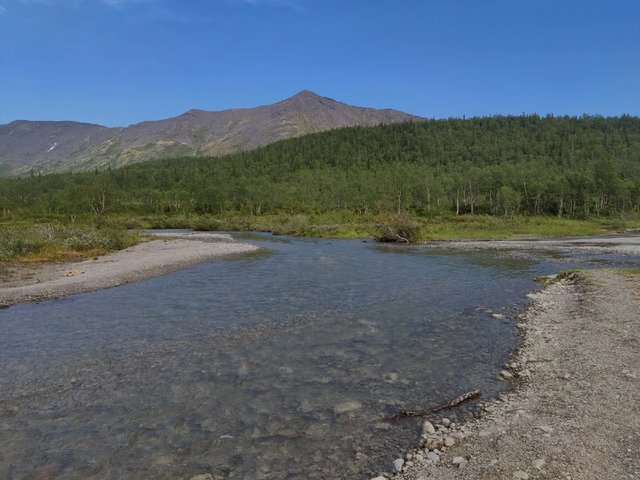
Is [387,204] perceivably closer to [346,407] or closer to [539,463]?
[346,407]

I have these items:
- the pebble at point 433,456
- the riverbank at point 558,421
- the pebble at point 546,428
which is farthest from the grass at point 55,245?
the pebble at point 546,428

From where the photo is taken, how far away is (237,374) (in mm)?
14281

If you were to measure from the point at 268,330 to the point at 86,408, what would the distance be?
8443 millimetres

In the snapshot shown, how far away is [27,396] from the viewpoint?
12719 mm

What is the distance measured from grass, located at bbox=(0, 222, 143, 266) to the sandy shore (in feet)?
9.64

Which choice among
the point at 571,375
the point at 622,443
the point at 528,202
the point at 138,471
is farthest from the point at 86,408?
the point at 528,202

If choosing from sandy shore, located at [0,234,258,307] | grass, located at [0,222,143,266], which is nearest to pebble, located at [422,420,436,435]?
sandy shore, located at [0,234,258,307]

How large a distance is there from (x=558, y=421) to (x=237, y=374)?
31.4 feet

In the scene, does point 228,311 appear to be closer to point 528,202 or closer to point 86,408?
point 86,408

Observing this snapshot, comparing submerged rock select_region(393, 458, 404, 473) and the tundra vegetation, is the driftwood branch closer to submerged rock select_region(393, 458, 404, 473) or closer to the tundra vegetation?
submerged rock select_region(393, 458, 404, 473)

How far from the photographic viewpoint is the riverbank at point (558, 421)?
802cm

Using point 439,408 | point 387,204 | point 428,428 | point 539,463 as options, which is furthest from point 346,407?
point 387,204

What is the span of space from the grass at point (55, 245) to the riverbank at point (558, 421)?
42.7 m

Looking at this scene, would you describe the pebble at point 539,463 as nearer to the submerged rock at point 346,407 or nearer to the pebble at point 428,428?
the pebble at point 428,428
